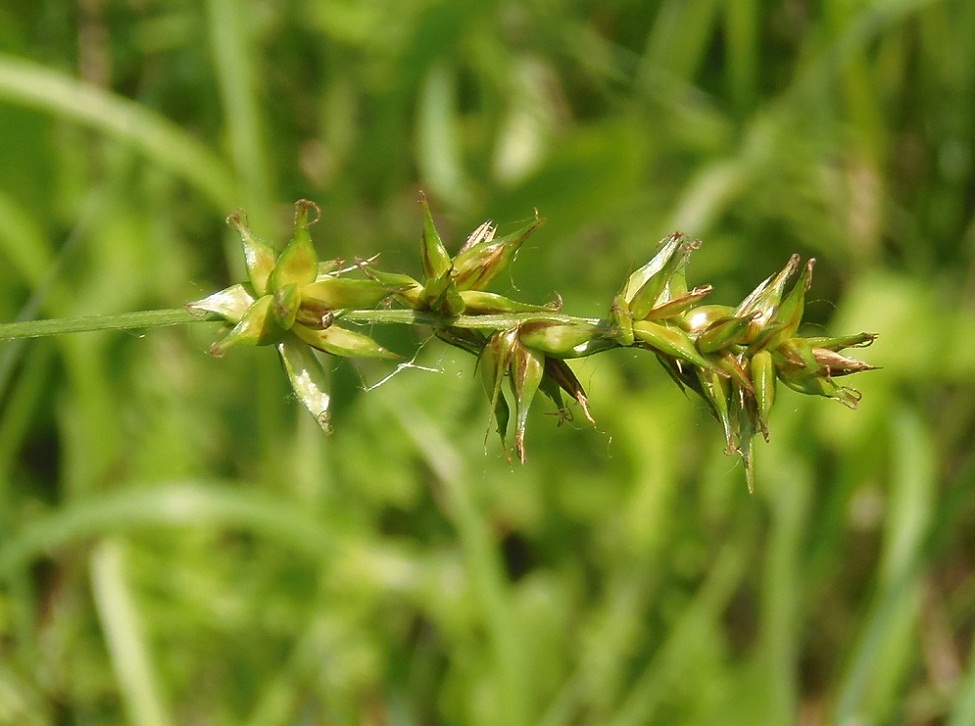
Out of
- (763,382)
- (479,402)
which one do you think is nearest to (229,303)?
(763,382)

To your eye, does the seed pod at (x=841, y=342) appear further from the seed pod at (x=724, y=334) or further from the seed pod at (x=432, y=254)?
the seed pod at (x=432, y=254)

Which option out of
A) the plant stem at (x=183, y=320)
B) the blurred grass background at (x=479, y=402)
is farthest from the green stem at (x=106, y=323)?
the blurred grass background at (x=479, y=402)

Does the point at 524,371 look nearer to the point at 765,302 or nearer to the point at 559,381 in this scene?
the point at 559,381

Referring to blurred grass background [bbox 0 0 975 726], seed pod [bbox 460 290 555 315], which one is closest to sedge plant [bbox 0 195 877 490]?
seed pod [bbox 460 290 555 315]

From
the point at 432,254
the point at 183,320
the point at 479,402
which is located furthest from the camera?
the point at 479,402

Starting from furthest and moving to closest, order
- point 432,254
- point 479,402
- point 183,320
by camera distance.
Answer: point 479,402 → point 432,254 → point 183,320

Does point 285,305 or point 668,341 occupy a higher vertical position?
point 285,305
